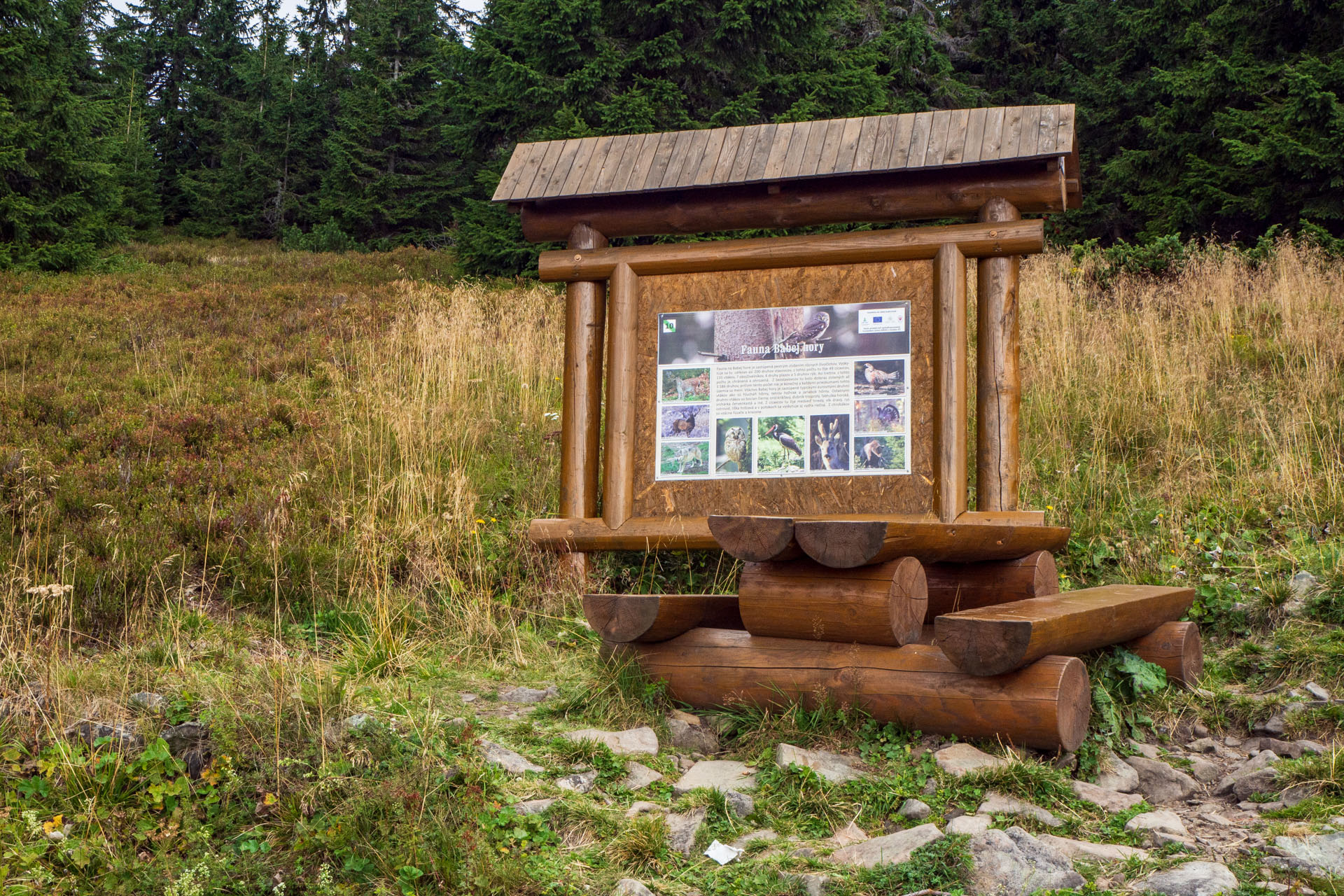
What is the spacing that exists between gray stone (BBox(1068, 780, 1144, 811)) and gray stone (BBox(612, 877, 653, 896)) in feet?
4.69

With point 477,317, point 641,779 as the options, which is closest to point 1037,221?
point 641,779

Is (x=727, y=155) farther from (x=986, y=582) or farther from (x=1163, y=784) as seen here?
(x=1163, y=784)

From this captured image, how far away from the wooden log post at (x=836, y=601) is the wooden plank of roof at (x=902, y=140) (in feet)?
7.88

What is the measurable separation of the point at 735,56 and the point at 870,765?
15.8 meters

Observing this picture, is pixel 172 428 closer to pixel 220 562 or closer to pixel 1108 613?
pixel 220 562

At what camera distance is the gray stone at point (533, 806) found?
325 centimetres

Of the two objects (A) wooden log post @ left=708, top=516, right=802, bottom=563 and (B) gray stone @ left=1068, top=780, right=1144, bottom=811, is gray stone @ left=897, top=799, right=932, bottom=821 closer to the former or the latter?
(B) gray stone @ left=1068, top=780, right=1144, bottom=811

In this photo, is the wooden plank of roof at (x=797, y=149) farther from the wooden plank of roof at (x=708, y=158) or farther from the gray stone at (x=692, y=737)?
the gray stone at (x=692, y=737)

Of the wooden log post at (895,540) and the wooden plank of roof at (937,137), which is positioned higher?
the wooden plank of roof at (937,137)

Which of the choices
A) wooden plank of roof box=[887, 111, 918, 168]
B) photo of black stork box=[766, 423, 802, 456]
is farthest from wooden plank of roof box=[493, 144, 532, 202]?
wooden plank of roof box=[887, 111, 918, 168]

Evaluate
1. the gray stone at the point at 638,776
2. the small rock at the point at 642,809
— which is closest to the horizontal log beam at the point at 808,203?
the gray stone at the point at 638,776

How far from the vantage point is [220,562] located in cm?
605

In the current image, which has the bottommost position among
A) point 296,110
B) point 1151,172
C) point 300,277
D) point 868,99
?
point 300,277

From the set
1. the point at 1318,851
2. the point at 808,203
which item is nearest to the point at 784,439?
the point at 808,203
